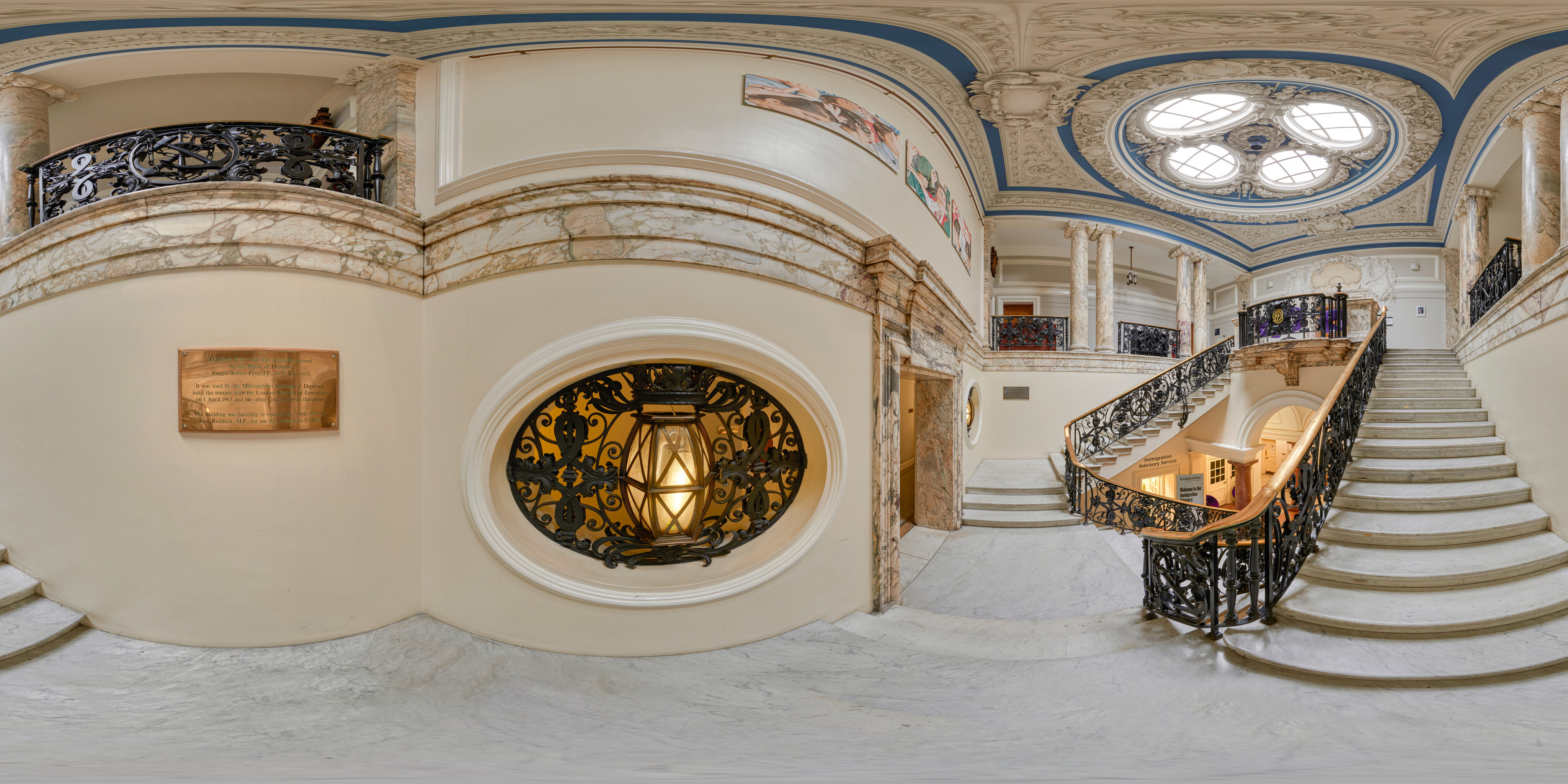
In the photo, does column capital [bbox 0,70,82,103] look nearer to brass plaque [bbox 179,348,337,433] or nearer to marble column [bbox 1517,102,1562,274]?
brass plaque [bbox 179,348,337,433]

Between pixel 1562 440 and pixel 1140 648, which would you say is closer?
pixel 1140 648

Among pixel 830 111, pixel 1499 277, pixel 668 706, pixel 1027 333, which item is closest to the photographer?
pixel 668 706

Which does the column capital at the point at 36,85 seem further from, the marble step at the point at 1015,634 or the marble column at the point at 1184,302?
the marble column at the point at 1184,302

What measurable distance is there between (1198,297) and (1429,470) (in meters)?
9.55

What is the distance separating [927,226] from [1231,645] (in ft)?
15.1

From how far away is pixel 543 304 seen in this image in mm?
3434

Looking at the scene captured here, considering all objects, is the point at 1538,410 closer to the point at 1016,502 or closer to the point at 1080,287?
the point at 1016,502

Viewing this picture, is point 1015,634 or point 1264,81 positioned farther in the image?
point 1264,81

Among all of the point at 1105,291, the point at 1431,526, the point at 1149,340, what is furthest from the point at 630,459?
the point at 1149,340

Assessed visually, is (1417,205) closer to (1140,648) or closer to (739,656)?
(1140,648)

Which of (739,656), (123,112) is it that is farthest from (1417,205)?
(123,112)

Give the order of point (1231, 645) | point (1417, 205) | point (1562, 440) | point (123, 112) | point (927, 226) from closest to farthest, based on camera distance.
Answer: point (1231, 645) → point (1562, 440) → point (123, 112) → point (927, 226) → point (1417, 205)

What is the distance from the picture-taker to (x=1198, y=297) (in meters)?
12.9

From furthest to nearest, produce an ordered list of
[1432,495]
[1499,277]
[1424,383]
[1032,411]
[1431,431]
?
[1032,411], [1499,277], [1424,383], [1431,431], [1432,495]
